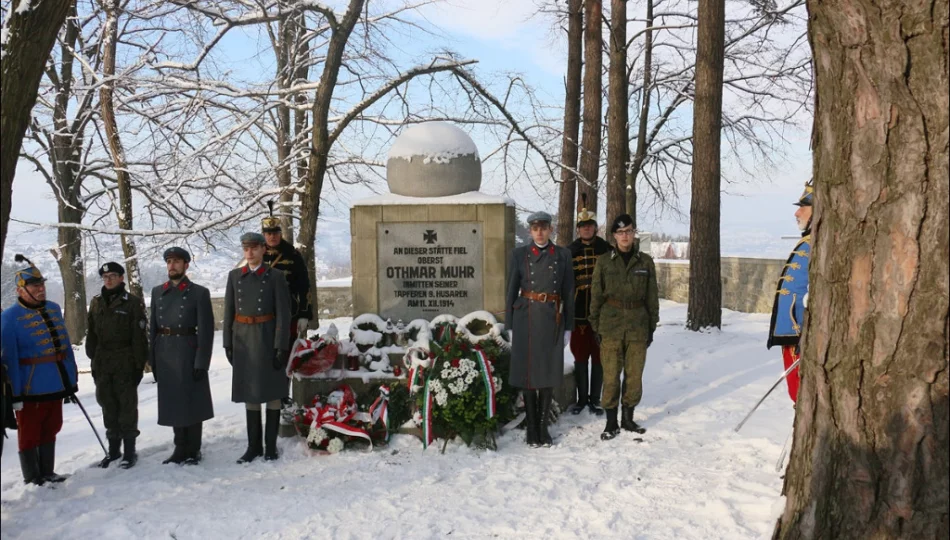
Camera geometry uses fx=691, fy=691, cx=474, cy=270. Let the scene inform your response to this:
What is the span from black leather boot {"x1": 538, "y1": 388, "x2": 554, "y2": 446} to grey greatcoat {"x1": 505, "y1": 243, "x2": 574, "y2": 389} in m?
0.11

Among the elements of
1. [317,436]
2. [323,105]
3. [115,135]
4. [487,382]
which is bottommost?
[317,436]

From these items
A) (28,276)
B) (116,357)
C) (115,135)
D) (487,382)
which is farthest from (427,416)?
(115,135)

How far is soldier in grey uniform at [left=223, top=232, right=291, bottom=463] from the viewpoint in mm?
5461

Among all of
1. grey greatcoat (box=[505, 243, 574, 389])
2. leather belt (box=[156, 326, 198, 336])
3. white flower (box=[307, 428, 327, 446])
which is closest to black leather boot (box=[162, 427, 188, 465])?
leather belt (box=[156, 326, 198, 336])

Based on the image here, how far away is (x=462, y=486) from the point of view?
15.3ft

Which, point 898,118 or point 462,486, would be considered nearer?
point 898,118

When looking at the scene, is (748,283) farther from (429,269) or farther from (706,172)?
(429,269)

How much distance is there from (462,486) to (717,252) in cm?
718

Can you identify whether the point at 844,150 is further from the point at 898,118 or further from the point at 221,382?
the point at 221,382

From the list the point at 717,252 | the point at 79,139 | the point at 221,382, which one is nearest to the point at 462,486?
the point at 221,382

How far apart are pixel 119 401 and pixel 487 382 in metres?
2.95

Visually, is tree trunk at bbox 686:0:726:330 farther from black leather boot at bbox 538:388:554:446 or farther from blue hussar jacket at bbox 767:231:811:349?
blue hussar jacket at bbox 767:231:811:349

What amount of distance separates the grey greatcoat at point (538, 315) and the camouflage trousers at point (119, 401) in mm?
3043

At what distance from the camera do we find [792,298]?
15.3 ft
